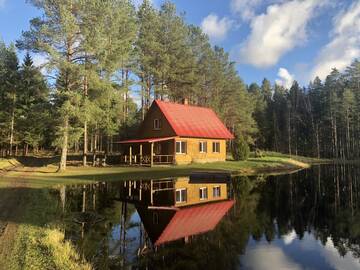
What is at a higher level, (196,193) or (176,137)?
(176,137)

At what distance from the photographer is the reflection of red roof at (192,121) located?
3776cm

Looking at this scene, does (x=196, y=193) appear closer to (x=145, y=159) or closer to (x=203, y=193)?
(x=203, y=193)

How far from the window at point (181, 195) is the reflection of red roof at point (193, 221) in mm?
1550

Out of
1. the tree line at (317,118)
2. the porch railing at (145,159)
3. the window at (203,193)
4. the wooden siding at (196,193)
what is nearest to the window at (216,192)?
the wooden siding at (196,193)

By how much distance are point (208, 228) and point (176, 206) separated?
12.3 feet

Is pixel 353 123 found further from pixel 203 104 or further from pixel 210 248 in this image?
pixel 210 248

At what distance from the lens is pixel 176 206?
15914mm

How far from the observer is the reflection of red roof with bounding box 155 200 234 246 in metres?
11.4

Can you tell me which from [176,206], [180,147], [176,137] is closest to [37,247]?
[176,206]

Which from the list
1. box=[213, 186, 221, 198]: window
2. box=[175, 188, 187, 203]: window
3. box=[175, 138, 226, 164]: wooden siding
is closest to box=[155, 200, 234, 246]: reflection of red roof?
box=[175, 188, 187, 203]: window

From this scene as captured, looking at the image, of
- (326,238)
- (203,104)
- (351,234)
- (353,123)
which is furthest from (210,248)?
(353,123)

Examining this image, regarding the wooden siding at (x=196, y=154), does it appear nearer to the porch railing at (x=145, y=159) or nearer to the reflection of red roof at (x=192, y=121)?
the reflection of red roof at (x=192, y=121)

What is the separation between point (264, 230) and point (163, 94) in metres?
37.0

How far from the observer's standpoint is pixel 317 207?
1758cm
